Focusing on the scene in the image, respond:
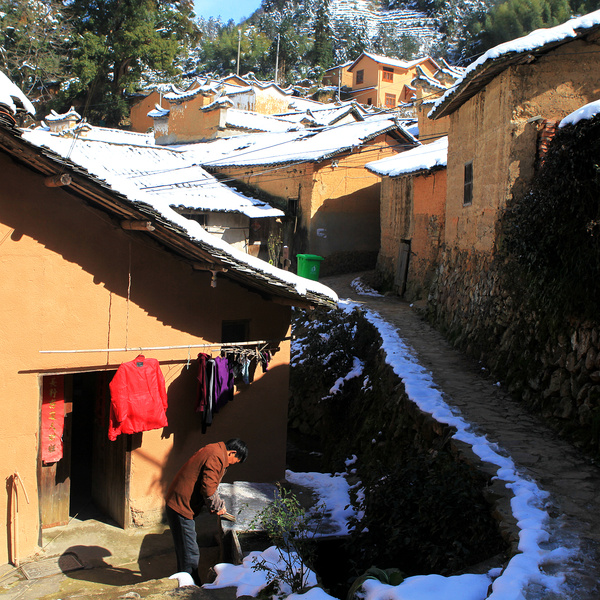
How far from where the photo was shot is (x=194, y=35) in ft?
147

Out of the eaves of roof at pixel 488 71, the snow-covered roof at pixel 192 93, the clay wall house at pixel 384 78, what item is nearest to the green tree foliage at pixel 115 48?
the snow-covered roof at pixel 192 93

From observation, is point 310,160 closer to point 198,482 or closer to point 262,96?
point 198,482

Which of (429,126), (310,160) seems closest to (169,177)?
(310,160)

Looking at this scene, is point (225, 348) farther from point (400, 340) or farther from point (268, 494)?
point (400, 340)

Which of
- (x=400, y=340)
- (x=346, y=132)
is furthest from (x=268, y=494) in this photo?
(x=346, y=132)

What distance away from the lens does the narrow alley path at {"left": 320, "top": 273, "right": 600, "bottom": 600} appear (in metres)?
4.55

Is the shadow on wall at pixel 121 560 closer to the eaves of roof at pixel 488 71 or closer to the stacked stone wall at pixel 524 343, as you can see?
the stacked stone wall at pixel 524 343

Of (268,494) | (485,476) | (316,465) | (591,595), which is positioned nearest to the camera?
(591,595)

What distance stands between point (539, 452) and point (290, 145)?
20.2 m

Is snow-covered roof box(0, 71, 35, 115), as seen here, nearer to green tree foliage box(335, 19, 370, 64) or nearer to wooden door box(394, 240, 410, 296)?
wooden door box(394, 240, 410, 296)

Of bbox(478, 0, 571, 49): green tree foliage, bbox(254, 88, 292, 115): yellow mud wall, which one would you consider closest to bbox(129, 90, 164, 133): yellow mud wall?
bbox(254, 88, 292, 115): yellow mud wall

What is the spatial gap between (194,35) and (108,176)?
43647 millimetres

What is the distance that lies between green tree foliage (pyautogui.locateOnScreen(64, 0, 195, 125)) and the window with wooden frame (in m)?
33.6

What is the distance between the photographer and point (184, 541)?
19.0 feet
